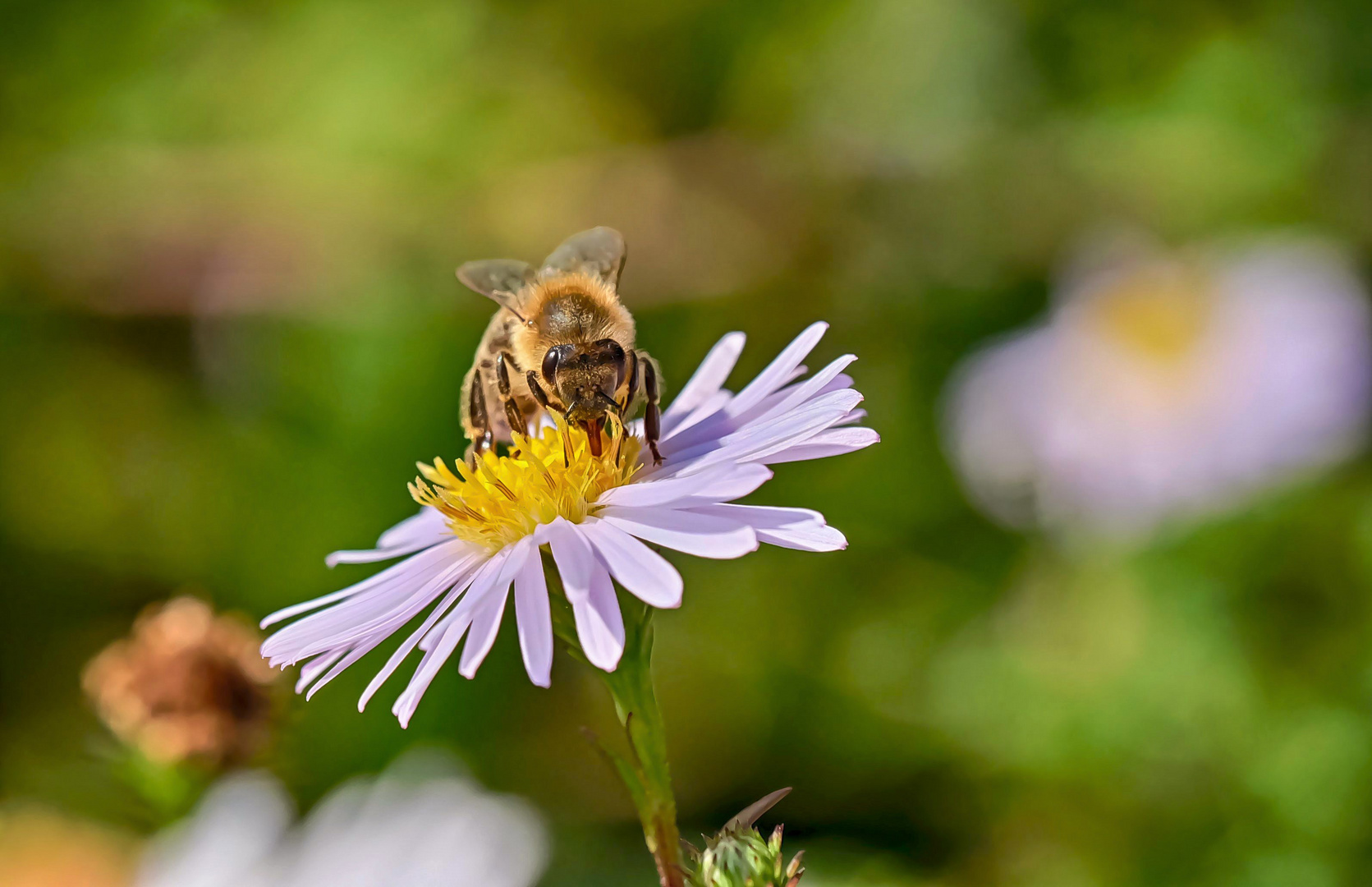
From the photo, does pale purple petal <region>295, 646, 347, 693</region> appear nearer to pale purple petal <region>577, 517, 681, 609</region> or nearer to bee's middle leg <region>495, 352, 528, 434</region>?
pale purple petal <region>577, 517, 681, 609</region>

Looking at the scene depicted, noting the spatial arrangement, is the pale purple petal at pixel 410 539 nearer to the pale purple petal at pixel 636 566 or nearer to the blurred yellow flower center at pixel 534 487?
the blurred yellow flower center at pixel 534 487

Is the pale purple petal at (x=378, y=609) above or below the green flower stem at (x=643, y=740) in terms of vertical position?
above

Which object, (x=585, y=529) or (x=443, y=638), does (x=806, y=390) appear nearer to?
(x=585, y=529)

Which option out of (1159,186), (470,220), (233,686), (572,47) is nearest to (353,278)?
(470,220)

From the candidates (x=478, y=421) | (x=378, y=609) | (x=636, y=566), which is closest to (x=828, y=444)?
(x=636, y=566)

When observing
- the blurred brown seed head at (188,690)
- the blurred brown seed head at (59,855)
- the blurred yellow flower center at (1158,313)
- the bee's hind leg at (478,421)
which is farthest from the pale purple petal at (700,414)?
the blurred yellow flower center at (1158,313)
